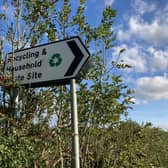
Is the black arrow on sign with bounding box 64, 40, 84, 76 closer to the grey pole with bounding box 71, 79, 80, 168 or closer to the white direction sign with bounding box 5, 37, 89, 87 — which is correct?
the white direction sign with bounding box 5, 37, 89, 87

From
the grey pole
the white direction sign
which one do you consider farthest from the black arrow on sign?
the grey pole

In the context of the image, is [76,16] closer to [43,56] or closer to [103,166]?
[43,56]

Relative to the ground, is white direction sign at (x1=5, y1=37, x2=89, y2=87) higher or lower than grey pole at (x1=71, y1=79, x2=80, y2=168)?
higher

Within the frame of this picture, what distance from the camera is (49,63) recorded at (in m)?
4.85

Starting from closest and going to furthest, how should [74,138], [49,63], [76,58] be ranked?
[74,138]
[76,58]
[49,63]

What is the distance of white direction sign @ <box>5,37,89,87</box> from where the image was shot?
455 cm

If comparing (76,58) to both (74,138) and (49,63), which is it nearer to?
(49,63)

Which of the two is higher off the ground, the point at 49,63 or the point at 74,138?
the point at 49,63

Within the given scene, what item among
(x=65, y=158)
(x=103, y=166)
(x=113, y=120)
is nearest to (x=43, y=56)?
(x=65, y=158)

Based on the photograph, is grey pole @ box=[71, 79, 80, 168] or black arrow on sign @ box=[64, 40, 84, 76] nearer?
grey pole @ box=[71, 79, 80, 168]

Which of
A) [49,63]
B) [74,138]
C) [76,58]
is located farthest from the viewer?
[49,63]

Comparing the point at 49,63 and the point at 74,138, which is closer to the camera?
the point at 74,138

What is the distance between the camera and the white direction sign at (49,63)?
4.55 meters

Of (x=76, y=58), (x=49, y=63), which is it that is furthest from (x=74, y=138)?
(x=49, y=63)
